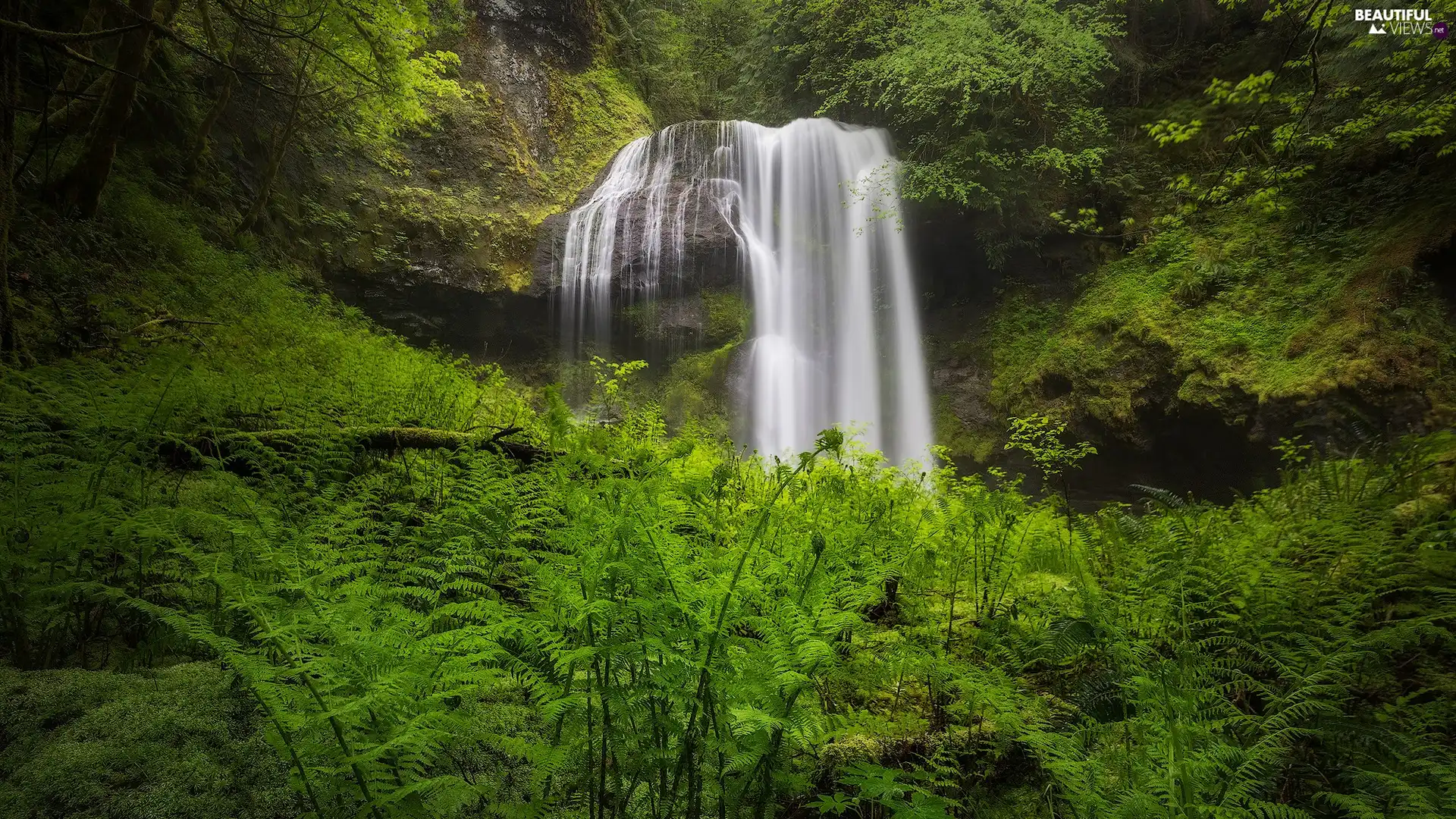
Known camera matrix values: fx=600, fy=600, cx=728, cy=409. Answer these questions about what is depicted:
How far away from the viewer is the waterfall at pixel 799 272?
14281 millimetres

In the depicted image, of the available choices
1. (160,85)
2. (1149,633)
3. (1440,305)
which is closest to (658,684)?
(1149,633)

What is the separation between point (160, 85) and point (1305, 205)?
18.3m

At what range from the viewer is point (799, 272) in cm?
1520

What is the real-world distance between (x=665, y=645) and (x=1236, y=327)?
11.5 meters

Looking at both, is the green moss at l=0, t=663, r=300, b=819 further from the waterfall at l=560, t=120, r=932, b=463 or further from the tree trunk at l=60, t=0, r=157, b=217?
the waterfall at l=560, t=120, r=932, b=463

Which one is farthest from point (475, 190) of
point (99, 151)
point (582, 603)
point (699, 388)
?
point (582, 603)

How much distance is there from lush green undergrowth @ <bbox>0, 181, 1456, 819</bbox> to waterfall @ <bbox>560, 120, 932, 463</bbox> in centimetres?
1041

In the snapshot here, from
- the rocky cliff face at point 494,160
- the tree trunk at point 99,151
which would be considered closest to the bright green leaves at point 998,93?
the rocky cliff face at point 494,160

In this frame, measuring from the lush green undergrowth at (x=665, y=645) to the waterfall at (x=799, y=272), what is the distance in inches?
410

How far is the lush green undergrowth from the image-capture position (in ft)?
5.06

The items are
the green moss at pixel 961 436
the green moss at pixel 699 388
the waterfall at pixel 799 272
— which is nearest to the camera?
the green moss at pixel 961 436

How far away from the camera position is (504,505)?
9.15ft

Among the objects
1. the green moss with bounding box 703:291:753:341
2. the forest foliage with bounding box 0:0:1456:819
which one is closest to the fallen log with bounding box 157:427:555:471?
the forest foliage with bounding box 0:0:1456:819

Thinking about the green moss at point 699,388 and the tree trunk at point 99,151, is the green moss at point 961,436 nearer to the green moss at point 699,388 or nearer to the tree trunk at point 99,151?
the green moss at point 699,388
